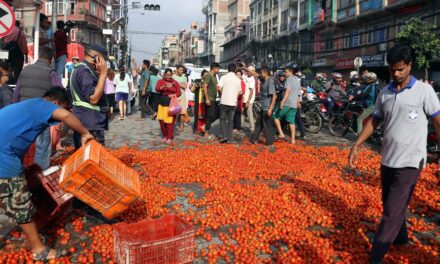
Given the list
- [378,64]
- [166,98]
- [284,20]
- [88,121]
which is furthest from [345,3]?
[88,121]

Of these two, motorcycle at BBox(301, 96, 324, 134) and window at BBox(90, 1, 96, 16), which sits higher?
window at BBox(90, 1, 96, 16)

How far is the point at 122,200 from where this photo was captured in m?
3.72

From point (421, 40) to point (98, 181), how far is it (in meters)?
22.9

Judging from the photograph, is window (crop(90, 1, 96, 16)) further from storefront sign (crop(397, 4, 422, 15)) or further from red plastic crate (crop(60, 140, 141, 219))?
red plastic crate (crop(60, 140, 141, 219))

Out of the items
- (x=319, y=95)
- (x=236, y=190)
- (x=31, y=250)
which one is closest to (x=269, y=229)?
(x=236, y=190)

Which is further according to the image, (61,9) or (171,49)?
(171,49)

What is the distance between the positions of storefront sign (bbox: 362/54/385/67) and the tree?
5.34 metres

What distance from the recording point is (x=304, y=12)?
42.2 meters

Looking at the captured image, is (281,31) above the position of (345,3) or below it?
above

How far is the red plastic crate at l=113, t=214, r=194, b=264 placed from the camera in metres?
3.00

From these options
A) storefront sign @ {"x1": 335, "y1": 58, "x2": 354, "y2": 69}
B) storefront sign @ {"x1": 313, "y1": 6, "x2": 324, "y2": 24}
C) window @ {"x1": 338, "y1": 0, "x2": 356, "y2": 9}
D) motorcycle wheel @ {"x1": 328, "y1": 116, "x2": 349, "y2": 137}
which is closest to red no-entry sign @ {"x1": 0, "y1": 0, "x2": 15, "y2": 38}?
motorcycle wheel @ {"x1": 328, "y1": 116, "x2": 349, "y2": 137}

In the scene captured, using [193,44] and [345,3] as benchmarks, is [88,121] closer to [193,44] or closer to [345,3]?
[345,3]

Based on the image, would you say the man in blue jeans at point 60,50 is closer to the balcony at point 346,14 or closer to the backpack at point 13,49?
the backpack at point 13,49

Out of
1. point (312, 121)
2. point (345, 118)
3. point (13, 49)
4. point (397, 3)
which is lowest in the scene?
point (312, 121)
